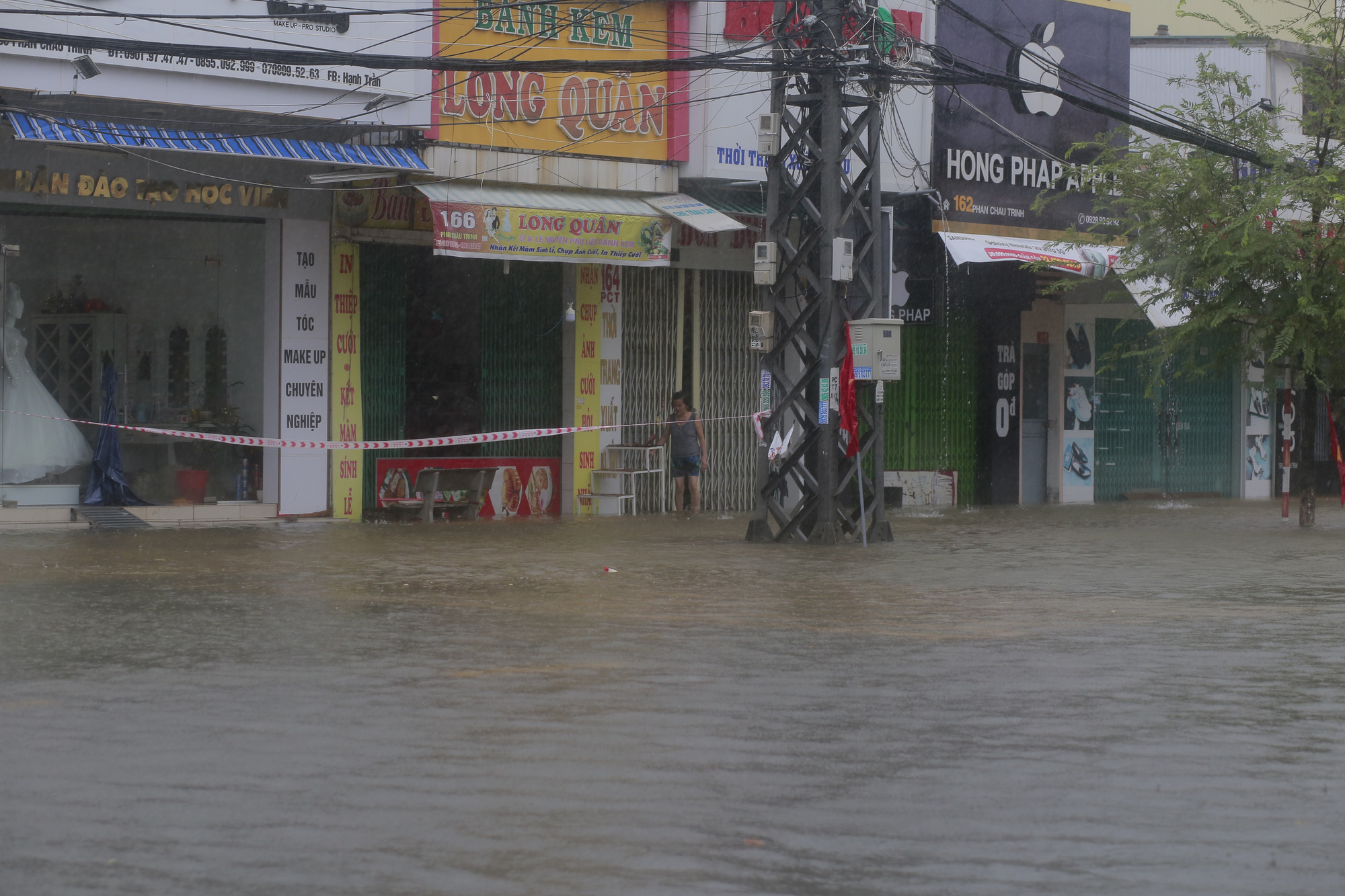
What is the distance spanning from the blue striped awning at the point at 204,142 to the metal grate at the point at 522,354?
3243 millimetres

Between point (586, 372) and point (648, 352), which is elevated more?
point (648, 352)

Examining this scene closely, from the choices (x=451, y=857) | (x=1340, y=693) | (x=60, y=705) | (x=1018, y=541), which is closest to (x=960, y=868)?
(x=451, y=857)

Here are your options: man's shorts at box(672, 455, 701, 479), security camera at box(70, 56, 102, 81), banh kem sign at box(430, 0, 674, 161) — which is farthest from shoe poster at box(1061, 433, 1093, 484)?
security camera at box(70, 56, 102, 81)

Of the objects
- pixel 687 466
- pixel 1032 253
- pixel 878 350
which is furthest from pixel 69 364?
pixel 1032 253

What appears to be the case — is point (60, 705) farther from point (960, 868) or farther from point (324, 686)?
point (960, 868)

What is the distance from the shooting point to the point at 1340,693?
784 cm

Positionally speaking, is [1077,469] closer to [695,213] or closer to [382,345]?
[695,213]

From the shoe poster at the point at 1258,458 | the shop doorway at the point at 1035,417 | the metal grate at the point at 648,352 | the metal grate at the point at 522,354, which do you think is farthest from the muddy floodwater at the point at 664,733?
the shoe poster at the point at 1258,458

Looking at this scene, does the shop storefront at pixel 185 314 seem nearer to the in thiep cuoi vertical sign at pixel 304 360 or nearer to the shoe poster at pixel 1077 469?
the in thiep cuoi vertical sign at pixel 304 360

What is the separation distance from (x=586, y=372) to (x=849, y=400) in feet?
19.2

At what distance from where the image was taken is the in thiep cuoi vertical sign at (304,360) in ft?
62.1

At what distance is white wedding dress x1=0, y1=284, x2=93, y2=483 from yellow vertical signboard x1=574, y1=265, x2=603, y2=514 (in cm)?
657

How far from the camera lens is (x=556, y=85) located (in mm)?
19812

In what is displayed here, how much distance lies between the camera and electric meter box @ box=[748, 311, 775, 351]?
656 inches
